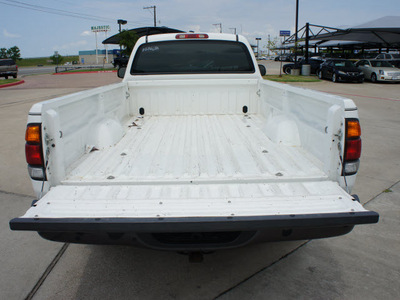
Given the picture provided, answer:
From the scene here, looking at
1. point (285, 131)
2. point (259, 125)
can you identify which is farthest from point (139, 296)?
point (259, 125)

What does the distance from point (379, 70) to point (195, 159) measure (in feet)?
68.6

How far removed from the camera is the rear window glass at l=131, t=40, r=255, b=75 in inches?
201

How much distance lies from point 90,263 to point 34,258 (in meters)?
0.54

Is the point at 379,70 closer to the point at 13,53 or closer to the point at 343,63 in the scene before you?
the point at 343,63

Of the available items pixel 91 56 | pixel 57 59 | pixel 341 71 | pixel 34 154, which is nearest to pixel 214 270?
pixel 34 154

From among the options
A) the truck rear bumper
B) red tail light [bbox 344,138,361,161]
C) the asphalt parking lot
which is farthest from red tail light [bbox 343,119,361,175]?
the asphalt parking lot

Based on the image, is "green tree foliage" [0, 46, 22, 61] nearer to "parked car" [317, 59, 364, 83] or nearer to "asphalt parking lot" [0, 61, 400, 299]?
"parked car" [317, 59, 364, 83]

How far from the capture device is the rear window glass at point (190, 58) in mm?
5094

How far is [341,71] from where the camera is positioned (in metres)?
20.6

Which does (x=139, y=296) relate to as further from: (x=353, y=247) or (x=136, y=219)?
(x=353, y=247)

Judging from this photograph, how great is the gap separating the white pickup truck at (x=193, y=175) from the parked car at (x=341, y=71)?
18.2 meters

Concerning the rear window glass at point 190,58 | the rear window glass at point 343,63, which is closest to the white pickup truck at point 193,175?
the rear window glass at point 190,58

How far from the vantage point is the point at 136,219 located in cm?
208

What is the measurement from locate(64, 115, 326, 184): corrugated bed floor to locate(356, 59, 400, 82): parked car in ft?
63.5
